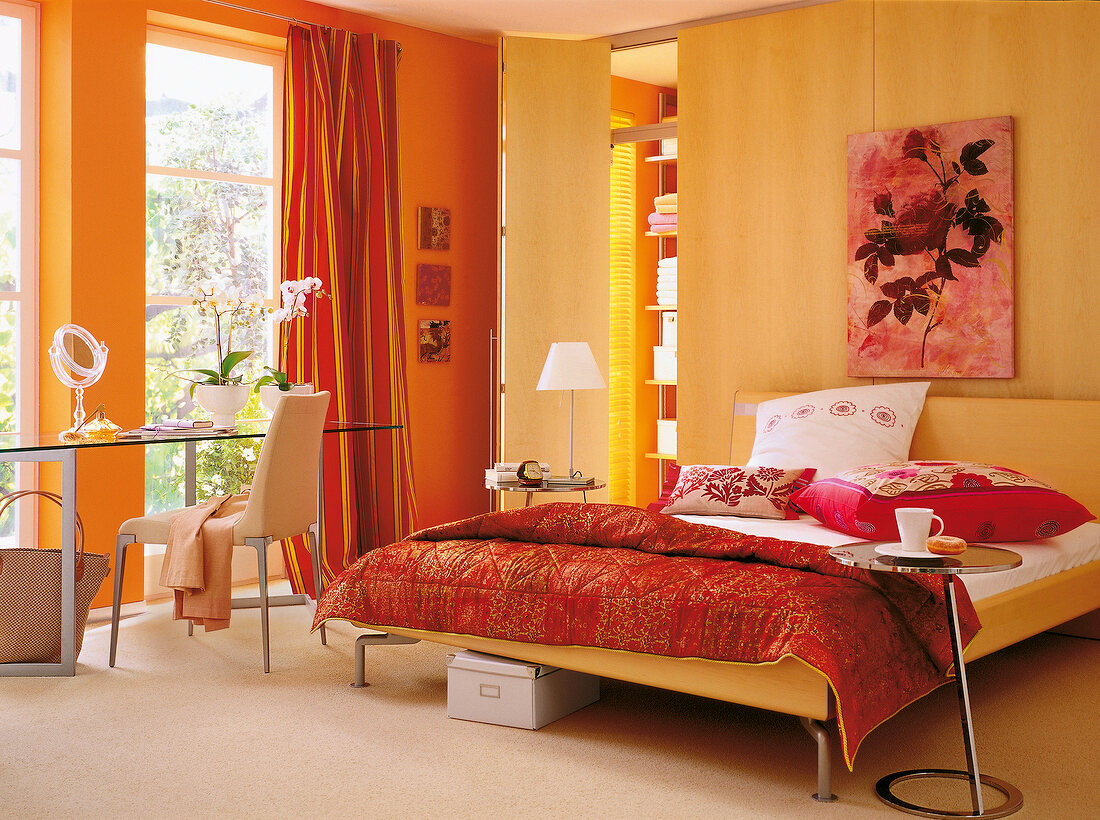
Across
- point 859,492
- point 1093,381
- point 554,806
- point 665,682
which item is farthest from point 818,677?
point 1093,381

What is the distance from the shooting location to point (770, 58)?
4.90 m

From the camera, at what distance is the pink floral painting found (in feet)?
14.2

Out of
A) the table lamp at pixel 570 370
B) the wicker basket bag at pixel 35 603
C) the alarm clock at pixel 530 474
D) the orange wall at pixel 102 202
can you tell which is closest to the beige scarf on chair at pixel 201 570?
the wicker basket bag at pixel 35 603

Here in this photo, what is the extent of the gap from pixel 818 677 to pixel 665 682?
440 millimetres

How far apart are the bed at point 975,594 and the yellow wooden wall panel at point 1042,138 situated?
19 centimetres

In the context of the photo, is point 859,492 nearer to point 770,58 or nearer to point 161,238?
point 770,58

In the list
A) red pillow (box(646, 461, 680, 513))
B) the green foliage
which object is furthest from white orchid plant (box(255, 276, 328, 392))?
red pillow (box(646, 461, 680, 513))

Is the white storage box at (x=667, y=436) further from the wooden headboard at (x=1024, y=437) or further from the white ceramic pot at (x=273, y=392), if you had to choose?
the white ceramic pot at (x=273, y=392)

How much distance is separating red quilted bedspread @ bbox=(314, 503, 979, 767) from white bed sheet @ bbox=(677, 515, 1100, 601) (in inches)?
14.1

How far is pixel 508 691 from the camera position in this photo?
3.04 metres

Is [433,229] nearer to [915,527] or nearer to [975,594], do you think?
[975,594]

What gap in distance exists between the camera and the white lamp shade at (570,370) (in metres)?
4.54

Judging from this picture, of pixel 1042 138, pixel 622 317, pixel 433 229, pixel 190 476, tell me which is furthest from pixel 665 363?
pixel 190 476

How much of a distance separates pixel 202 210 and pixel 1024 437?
368cm
